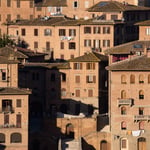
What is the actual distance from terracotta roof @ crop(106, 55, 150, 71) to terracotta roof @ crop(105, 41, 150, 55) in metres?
10.2

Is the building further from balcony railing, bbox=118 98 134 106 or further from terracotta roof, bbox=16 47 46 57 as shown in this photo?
terracotta roof, bbox=16 47 46 57

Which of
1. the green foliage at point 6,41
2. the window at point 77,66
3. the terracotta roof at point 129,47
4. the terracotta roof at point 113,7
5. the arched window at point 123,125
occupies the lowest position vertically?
the arched window at point 123,125

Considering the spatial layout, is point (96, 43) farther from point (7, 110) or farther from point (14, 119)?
point (7, 110)

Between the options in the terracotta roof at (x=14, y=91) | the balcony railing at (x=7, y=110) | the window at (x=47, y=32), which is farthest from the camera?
the window at (x=47, y=32)

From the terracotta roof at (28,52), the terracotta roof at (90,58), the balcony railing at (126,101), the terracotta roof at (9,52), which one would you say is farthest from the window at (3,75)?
the terracotta roof at (28,52)

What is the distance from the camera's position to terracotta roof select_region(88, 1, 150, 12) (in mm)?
178250

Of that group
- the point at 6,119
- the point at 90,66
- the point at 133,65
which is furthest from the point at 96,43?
the point at 6,119

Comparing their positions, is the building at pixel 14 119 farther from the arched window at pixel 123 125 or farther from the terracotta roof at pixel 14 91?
the arched window at pixel 123 125

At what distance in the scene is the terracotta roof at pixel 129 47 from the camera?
163 metres

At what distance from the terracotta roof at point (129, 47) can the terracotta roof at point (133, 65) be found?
10.2 meters

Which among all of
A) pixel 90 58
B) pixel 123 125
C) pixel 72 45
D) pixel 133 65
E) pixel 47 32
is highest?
pixel 47 32

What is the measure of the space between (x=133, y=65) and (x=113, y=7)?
29.6 m

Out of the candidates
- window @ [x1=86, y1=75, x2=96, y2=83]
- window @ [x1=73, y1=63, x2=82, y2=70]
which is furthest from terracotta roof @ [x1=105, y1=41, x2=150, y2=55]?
window @ [x1=73, y1=63, x2=82, y2=70]

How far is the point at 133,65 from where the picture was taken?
149875 millimetres
